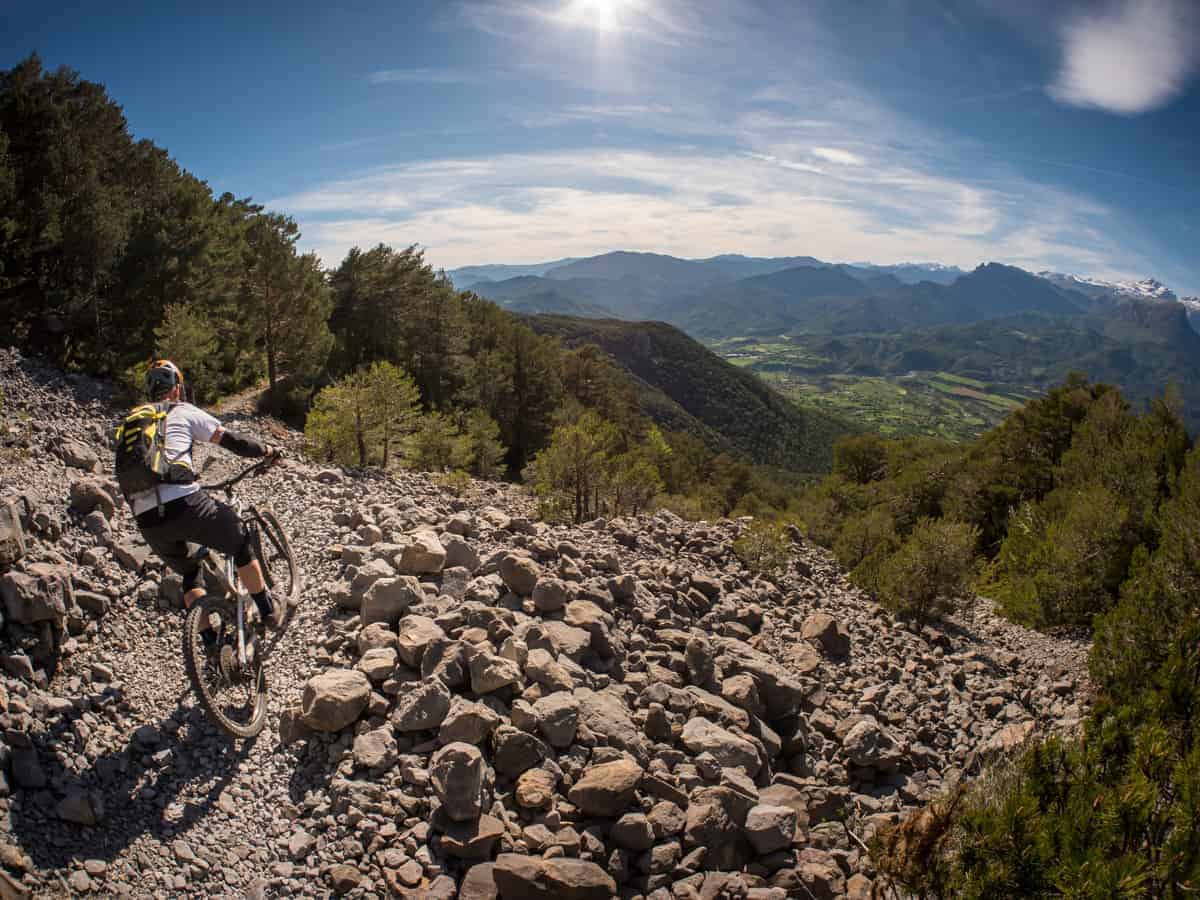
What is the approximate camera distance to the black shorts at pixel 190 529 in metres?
5.44

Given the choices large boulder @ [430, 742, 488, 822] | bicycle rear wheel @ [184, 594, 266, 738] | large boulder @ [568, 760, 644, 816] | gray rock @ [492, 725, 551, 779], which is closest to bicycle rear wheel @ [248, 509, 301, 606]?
bicycle rear wheel @ [184, 594, 266, 738]

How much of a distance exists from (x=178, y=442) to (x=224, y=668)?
2.28 m

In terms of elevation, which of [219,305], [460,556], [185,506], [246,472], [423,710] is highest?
[219,305]

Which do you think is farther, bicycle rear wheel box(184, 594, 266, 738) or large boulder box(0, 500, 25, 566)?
large boulder box(0, 500, 25, 566)

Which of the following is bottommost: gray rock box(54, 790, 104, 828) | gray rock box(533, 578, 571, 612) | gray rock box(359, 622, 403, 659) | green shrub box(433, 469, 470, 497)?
gray rock box(54, 790, 104, 828)

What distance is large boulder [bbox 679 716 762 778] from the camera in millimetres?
6105

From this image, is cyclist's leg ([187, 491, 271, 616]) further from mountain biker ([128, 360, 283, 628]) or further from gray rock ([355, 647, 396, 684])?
gray rock ([355, 647, 396, 684])

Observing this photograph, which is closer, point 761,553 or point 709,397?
point 761,553

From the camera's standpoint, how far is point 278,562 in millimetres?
8133

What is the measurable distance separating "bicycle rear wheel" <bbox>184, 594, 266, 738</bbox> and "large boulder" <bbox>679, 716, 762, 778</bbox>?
4.44m

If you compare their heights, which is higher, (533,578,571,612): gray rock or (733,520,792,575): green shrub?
(533,578,571,612): gray rock

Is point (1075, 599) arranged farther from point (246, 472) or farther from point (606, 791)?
point (246, 472)

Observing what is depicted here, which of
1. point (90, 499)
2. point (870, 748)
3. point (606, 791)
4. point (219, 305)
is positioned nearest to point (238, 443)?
point (90, 499)

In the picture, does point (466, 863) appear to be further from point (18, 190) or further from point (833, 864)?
point (18, 190)
